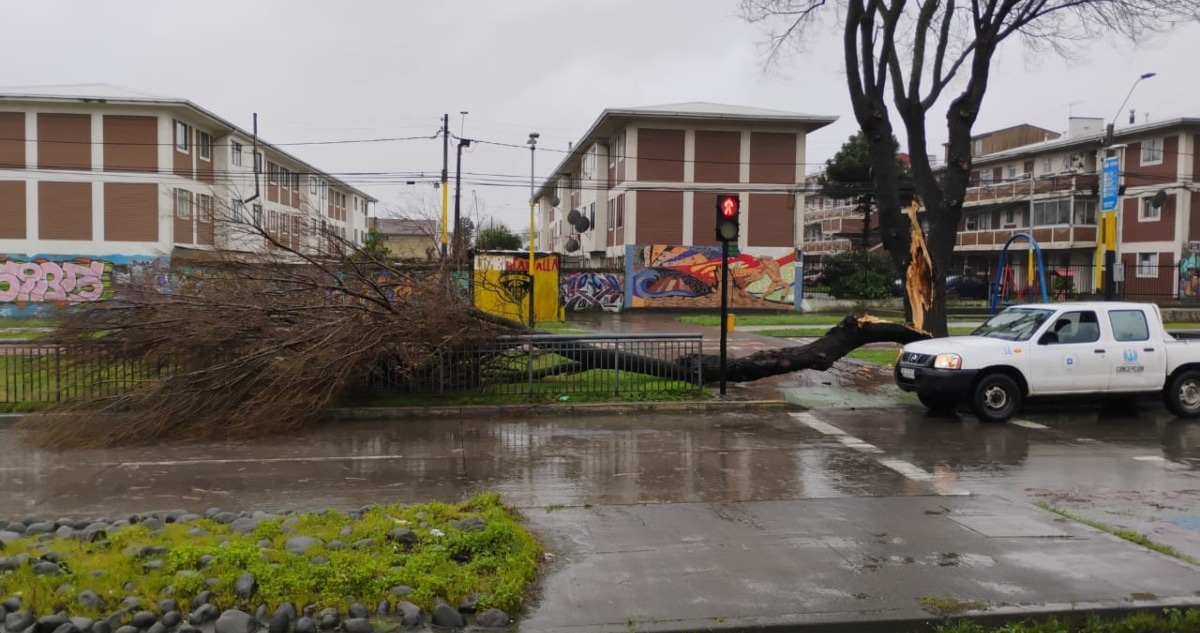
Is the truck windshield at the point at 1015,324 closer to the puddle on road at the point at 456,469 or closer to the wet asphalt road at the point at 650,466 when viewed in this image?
Answer: the wet asphalt road at the point at 650,466

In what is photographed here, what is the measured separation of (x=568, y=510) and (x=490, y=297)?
10.5 metres

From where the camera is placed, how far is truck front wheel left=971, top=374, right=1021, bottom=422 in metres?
11.9

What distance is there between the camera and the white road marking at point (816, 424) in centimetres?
1139

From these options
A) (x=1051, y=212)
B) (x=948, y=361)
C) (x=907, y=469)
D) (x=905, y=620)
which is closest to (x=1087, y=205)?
(x=1051, y=212)

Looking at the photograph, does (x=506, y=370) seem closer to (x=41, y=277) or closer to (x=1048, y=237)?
(x=41, y=277)

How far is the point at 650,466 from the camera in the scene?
9086mm

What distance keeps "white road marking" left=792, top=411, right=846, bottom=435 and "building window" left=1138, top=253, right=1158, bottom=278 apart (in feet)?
126

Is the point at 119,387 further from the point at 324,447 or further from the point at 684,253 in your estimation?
the point at 684,253

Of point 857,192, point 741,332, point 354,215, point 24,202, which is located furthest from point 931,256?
point 354,215

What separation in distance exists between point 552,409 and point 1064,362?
728cm

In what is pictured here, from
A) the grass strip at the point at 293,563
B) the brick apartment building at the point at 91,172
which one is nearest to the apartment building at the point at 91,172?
the brick apartment building at the point at 91,172

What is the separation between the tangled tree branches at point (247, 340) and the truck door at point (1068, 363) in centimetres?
791

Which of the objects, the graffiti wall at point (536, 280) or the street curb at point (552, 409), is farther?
the graffiti wall at point (536, 280)

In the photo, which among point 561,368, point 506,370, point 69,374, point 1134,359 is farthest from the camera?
point 561,368
